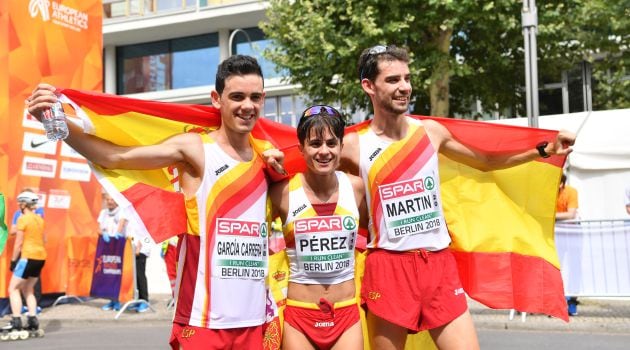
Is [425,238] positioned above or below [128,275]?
above

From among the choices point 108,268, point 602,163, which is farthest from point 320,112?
point 602,163

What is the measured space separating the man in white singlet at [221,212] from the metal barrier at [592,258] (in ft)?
26.3

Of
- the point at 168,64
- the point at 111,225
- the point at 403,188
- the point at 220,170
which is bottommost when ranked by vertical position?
the point at 111,225

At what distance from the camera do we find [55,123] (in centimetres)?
372

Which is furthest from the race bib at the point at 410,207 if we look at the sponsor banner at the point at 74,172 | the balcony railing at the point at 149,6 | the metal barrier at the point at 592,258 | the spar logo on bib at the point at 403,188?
the balcony railing at the point at 149,6

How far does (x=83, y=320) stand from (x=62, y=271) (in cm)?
220

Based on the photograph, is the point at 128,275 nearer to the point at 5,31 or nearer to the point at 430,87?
the point at 5,31

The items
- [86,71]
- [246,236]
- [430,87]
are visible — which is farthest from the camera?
[430,87]

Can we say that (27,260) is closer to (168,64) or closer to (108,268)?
(108,268)

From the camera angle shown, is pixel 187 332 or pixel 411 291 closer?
pixel 187 332

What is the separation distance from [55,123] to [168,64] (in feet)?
104

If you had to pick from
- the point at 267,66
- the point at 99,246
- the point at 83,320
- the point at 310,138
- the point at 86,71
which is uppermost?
the point at 267,66

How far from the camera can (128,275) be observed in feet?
43.9

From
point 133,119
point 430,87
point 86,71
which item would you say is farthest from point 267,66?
point 133,119
